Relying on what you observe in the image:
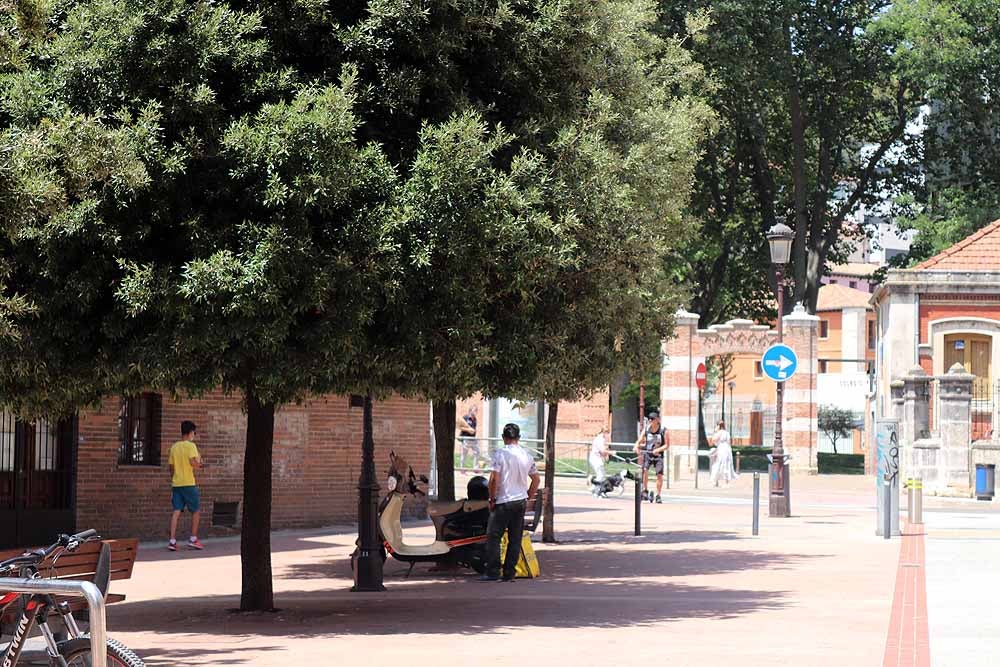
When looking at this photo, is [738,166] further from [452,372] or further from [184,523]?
[452,372]

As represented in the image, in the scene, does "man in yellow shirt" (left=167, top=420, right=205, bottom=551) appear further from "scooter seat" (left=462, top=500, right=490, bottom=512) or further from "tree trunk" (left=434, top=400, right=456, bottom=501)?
"scooter seat" (left=462, top=500, right=490, bottom=512)

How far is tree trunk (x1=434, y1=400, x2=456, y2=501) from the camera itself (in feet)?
66.0

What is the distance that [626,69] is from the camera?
16703mm

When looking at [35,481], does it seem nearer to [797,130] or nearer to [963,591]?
[963,591]

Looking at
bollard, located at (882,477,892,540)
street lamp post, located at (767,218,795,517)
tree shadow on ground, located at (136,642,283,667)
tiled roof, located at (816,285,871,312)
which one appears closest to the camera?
tree shadow on ground, located at (136,642,283,667)

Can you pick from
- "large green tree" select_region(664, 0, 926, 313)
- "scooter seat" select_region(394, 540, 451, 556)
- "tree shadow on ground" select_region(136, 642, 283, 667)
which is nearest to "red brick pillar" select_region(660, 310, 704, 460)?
"large green tree" select_region(664, 0, 926, 313)

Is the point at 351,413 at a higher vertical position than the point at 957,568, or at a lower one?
higher

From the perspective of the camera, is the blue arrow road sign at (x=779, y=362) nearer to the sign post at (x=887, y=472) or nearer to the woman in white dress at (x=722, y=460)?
the sign post at (x=887, y=472)

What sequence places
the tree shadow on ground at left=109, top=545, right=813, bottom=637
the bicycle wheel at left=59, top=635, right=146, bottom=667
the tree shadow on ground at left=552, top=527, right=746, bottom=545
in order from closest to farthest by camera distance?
1. the bicycle wheel at left=59, top=635, right=146, bottom=667
2. the tree shadow on ground at left=109, top=545, right=813, bottom=637
3. the tree shadow on ground at left=552, top=527, right=746, bottom=545

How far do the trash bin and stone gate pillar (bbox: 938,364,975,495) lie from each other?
669 mm

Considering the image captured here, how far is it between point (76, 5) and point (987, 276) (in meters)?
35.7

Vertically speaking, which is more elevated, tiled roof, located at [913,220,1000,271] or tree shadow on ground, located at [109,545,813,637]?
tiled roof, located at [913,220,1000,271]

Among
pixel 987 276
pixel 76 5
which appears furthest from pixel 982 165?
pixel 76 5

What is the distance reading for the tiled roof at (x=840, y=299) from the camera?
9069 centimetres
